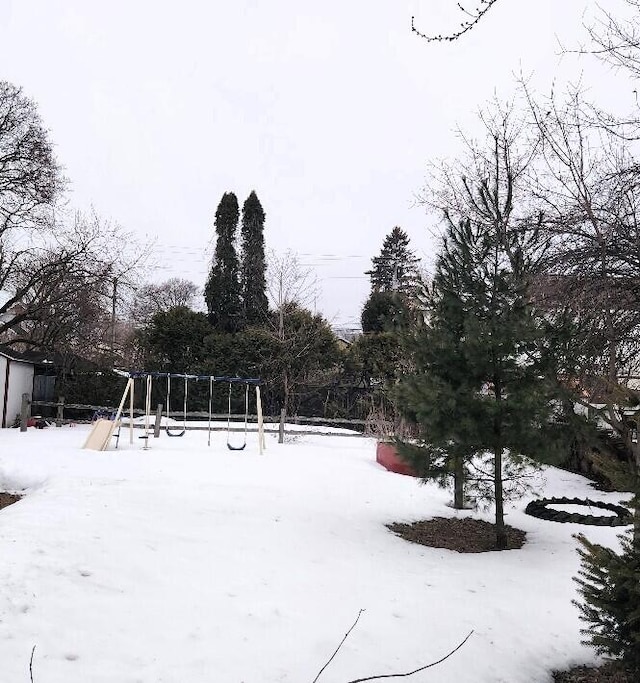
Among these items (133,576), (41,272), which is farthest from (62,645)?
(41,272)

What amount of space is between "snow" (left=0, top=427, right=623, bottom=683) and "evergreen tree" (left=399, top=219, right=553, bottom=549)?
1.12 meters

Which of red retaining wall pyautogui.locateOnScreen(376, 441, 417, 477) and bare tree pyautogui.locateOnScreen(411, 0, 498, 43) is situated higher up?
bare tree pyautogui.locateOnScreen(411, 0, 498, 43)

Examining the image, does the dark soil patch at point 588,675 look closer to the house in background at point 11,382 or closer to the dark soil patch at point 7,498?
the dark soil patch at point 7,498

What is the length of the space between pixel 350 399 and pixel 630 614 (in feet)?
58.8

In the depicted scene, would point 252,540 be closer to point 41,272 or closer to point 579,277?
point 579,277

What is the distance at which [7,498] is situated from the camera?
8383mm

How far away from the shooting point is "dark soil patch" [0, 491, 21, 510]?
26.5 feet

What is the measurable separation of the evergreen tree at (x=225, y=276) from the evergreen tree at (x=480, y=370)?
1732cm

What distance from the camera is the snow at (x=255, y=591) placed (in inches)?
130

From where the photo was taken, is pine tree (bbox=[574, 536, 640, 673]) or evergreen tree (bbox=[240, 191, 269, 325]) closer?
pine tree (bbox=[574, 536, 640, 673])

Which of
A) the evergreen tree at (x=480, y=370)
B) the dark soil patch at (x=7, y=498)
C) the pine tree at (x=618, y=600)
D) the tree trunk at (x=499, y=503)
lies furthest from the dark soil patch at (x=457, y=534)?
the dark soil patch at (x=7, y=498)

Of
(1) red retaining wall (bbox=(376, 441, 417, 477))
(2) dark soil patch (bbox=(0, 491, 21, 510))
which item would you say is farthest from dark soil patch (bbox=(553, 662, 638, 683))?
(1) red retaining wall (bbox=(376, 441, 417, 477))

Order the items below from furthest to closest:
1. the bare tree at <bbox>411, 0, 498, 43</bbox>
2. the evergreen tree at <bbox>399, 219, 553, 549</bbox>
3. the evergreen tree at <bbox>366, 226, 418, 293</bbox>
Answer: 1. the evergreen tree at <bbox>366, 226, 418, 293</bbox>
2. the evergreen tree at <bbox>399, 219, 553, 549</bbox>
3. the bare tree at <bbox>411, 0, 498, 43</bbox>

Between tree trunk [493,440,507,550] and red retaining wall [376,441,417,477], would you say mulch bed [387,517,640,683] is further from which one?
red retaining wall [376,441,417,477]
